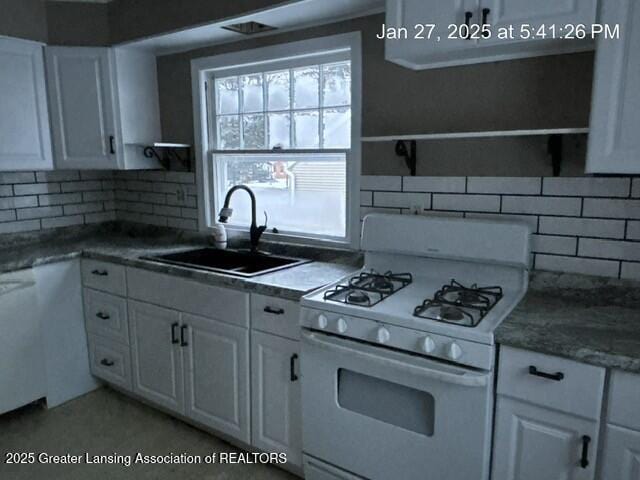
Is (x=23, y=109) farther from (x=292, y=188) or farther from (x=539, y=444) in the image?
(x=539, y=444)

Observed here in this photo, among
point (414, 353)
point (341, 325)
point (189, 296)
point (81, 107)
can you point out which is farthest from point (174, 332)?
point (81, 107)

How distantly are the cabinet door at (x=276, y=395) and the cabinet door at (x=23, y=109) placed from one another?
180 cm

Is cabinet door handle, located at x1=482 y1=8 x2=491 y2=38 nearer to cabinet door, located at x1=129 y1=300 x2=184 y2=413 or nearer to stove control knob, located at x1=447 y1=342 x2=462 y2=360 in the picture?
stove control knob, located at x1=447 y1=342 x2=462 y2=360

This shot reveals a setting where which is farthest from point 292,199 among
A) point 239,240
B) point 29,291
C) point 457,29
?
point 29,291

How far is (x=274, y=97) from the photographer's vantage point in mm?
2602

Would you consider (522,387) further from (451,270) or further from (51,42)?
(51,42)

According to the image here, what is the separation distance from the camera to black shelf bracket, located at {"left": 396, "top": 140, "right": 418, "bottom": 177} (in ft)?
6.88

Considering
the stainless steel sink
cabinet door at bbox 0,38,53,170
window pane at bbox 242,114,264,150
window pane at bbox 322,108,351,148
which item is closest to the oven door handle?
the stainless steel sink

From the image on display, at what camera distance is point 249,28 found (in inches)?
96.7

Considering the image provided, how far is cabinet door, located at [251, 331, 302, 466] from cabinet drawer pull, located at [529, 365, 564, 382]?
893mm

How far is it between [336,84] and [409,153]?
1.86ft

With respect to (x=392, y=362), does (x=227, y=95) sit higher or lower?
higher

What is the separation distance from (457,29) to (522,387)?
1182 millimetres

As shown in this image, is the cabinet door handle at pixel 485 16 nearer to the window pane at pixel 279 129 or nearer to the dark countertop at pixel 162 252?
the dark countertop at pixel 162 252
